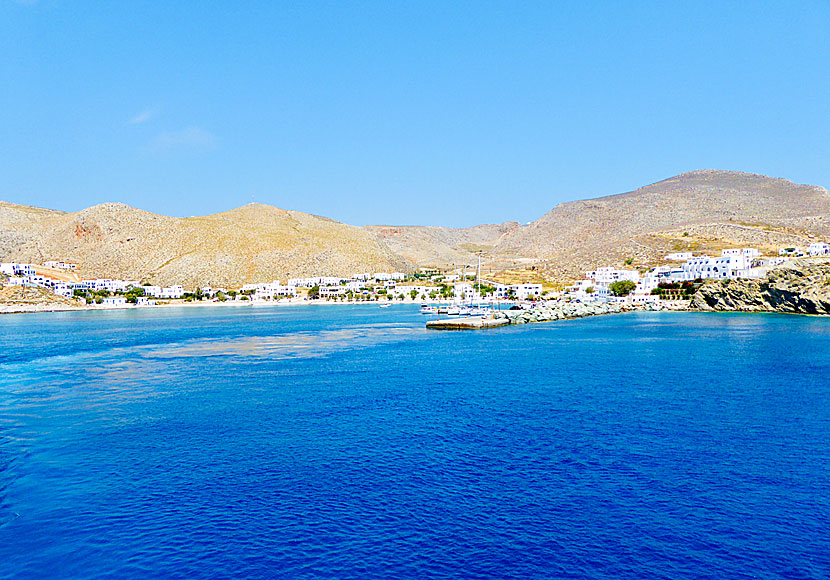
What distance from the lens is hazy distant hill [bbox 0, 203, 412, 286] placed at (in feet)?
548

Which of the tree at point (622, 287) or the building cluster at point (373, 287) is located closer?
the tree at point (622, 287)

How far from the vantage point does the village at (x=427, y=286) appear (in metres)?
109

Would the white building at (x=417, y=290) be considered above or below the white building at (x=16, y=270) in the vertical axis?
below

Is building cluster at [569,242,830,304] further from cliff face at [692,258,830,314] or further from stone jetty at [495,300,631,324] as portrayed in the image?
stone jetty at [495,300,631,324]

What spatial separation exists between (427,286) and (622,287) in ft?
189

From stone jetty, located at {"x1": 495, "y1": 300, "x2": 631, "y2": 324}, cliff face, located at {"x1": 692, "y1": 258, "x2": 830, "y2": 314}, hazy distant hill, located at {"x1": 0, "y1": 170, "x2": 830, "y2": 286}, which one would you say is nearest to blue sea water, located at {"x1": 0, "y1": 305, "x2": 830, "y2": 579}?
stone jetty, located at {"x1": 495, "y1": 300, "x2": 631, "y2": 324}

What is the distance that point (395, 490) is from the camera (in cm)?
1583

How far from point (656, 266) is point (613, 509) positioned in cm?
13056

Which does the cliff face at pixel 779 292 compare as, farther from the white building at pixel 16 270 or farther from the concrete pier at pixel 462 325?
the white building at pixel 16 270

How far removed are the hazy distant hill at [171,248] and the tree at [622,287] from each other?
90.7 metres

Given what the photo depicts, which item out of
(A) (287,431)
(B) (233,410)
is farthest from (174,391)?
(A) (287,431)

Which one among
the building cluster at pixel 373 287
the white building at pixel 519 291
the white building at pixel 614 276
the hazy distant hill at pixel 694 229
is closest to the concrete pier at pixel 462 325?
the white building at pixel 519 291

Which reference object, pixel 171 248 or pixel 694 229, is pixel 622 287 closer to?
pixel 694 229

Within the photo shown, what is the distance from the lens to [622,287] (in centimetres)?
11400
